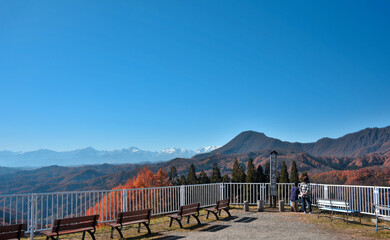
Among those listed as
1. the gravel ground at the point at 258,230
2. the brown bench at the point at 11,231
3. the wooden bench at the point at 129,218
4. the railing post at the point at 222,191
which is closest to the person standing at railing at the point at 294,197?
the gravel ground at the point at 258,230

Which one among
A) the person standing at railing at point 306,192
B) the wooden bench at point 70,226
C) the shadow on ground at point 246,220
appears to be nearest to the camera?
the wooden bench at point 70,226

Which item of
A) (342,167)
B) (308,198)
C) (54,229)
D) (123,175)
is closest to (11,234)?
(54,229)

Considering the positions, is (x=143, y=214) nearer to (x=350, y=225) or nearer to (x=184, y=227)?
(x=184, y=227)

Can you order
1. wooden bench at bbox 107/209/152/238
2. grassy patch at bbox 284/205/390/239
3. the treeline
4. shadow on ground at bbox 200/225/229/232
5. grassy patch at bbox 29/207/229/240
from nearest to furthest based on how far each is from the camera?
wooden bench at bbox 107/209/152/238
grassy patch at bbox 29/207/229/240
grassy patch at bbox 284/205/390/239
shadow on ground at bbox 200/225/229/232
the treeline

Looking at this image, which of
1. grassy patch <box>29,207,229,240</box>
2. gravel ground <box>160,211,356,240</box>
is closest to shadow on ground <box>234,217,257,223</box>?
gravel ground <box>160,211,356,240</box>

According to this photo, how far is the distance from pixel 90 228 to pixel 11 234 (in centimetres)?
170

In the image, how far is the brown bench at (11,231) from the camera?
623 cm

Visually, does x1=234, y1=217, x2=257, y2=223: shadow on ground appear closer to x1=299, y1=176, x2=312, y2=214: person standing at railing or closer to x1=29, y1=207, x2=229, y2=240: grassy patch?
x1=29, y1=207, x2=229, y2=240: grassy patch

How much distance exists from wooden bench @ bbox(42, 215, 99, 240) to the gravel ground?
6.50 ft

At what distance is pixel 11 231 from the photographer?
6.35m

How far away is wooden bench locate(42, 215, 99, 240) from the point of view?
697cm

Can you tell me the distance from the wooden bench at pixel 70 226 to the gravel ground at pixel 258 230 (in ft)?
6.50

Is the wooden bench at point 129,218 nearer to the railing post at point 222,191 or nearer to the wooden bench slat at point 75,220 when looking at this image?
the wooden bench slat at point 75,220

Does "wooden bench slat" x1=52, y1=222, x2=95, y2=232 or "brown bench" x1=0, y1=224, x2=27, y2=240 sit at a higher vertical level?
"brown bench" x1=0, y1=224, x2=27, y2=240
